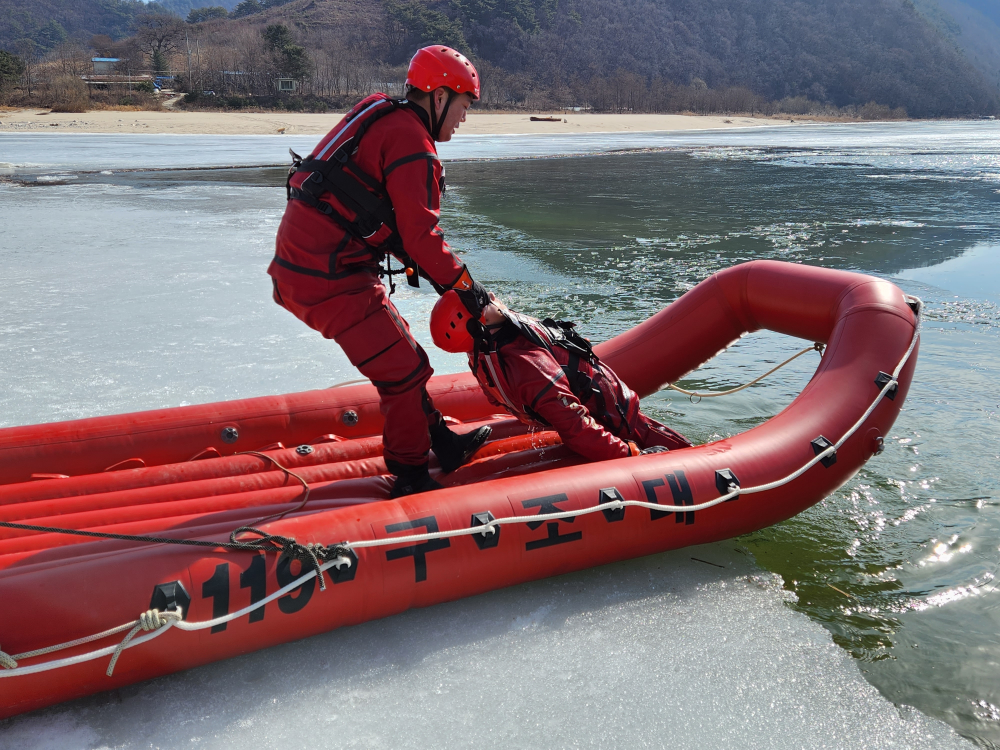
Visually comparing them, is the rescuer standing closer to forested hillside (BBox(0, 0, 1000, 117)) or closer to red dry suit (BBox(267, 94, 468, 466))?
red dry suit (BBox(267, 94, 468, 466))

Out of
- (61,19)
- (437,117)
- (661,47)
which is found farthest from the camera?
(61,19)

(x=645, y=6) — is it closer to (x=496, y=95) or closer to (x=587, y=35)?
(x=587, y=35)

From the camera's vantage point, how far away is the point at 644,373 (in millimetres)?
3865

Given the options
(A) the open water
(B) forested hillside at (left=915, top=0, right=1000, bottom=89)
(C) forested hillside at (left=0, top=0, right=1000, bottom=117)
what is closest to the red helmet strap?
(A) the open water

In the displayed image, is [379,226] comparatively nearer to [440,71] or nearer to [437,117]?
[437,117]

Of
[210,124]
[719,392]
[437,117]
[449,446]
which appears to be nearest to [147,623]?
[449,446]

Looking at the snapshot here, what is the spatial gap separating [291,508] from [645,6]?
93.5 metres

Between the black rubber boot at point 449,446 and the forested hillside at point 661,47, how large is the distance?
58.1 metres

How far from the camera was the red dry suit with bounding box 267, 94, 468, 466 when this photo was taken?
249 cm

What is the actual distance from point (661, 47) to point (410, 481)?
87.1 metres

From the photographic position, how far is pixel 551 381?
9.34ft

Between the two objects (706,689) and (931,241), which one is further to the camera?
(931,241)

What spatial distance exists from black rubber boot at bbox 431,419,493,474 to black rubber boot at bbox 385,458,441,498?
170 mm

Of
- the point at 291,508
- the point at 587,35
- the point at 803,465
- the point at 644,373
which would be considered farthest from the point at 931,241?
the point at 587,35
